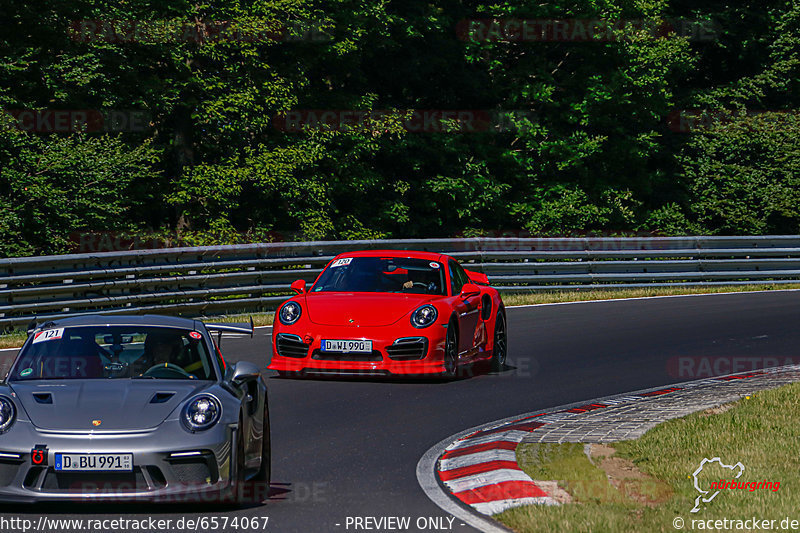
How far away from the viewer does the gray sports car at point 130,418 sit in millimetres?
7391

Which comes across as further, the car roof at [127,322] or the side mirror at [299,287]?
the side mirror at [299,287]

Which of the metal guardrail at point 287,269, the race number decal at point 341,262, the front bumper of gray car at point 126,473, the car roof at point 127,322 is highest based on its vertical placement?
the car roof at point 127,322

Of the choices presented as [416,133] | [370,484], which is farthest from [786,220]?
[370,484]

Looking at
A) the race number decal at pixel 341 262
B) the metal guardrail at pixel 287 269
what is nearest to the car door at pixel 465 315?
the race number decal at pixel 341 262

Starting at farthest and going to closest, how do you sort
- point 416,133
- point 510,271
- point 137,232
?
point 416,133
point 137,232
point 510,271

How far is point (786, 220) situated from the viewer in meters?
42.0

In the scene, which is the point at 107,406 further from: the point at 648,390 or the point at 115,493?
the point at 648,390

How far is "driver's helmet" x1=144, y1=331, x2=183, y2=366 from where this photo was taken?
28.6 ft

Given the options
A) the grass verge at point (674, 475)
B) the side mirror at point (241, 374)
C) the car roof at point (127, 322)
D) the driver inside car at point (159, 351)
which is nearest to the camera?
the grass verge at point (674, 475)

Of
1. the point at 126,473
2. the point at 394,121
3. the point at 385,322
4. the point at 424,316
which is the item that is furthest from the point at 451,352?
the point at 394,121

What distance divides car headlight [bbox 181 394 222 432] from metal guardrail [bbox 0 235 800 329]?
9144 mm

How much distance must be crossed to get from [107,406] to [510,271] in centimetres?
1868

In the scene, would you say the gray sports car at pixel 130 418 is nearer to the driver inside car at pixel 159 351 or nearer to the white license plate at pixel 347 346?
the driver inside car at pixel 159 351

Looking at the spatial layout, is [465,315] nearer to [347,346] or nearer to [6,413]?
[347,346]
